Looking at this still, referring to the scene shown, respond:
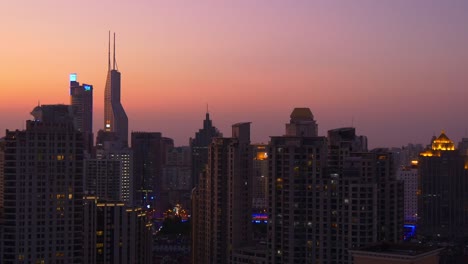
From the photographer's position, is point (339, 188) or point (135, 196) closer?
point (339, 188)

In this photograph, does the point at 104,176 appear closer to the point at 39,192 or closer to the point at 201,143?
the point at 201,143

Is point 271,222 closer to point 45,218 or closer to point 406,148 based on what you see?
point 45,218

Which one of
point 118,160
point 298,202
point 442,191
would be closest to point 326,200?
point 298,202

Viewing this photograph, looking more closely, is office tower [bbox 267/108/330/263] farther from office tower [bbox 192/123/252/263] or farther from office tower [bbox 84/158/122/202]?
office tower [bbox 84/158/122/202]

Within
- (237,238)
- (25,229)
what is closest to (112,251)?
(237,238)

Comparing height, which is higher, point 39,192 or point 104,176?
point 104,176
